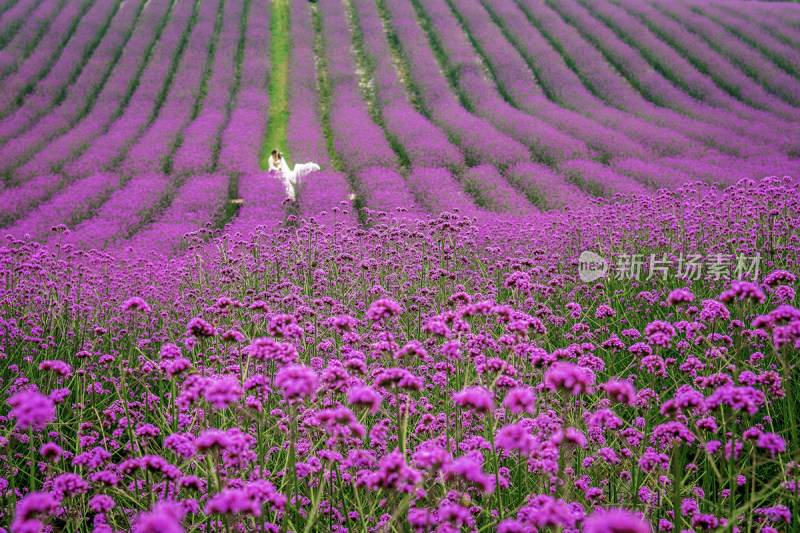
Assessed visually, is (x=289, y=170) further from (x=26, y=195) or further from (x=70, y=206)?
(x=26, y=195)

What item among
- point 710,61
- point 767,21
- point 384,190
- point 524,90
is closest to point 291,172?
point 384,190

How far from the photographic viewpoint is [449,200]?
10859mm

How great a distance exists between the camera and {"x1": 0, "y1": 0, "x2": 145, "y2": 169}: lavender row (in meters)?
14.6

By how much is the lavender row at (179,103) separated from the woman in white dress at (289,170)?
291cm

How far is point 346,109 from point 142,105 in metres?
6.86

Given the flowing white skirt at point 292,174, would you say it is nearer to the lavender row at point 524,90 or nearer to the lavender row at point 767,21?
the lavender row at point 524,90

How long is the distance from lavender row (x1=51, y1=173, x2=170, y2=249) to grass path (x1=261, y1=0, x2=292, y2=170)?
3.67 m

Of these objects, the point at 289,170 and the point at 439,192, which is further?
the point at 289,170

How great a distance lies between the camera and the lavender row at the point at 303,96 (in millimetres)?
15617

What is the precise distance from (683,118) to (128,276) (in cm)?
1396

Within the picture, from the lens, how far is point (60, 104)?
17.8 meters

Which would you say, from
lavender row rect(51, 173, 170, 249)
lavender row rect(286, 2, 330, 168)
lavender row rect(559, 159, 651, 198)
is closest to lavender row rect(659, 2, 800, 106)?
lavender row rect(559, 159, 651, 198)

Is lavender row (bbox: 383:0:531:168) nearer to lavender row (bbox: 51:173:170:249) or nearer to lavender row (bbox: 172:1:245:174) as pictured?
lavender row (bbox: 172:1:245:174)

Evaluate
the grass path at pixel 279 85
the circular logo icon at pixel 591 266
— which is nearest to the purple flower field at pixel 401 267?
the circular logo icon at pixel 591 266
